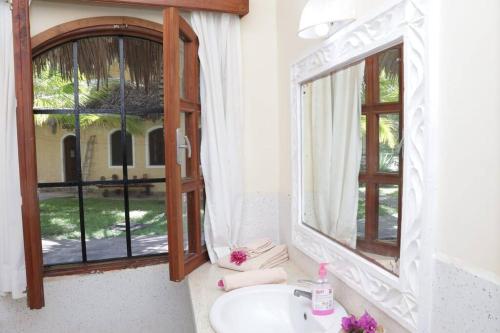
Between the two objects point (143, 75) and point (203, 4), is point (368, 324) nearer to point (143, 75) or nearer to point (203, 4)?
point (203, 4)

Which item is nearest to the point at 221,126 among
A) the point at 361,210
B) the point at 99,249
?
the point at 361,210

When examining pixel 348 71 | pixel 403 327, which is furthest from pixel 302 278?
pixel 348 71

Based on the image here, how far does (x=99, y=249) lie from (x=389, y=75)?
3612mm

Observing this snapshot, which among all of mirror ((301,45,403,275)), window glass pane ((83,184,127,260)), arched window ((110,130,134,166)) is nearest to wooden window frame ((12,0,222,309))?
arched window ((110,130,134,166))

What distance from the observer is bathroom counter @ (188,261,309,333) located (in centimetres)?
137

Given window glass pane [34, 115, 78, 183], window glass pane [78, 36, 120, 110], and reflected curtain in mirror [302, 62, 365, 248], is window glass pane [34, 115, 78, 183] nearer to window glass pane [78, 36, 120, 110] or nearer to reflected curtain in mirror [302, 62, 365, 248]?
window glass pane [78, 36, 120, 110]

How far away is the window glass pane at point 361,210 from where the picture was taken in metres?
1.24

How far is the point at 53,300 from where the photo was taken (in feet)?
6.23

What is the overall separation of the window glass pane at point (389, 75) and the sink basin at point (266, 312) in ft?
2.53

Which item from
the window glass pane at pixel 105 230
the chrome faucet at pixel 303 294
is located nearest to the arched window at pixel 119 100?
the chrome faucet at pixel 303 294

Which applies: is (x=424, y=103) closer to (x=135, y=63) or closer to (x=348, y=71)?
(x=348, y=71)

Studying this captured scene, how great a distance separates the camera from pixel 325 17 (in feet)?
4.20

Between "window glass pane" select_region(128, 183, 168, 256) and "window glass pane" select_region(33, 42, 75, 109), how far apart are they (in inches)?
26.4

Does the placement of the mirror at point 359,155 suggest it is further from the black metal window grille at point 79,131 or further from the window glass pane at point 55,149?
the window glass pane at point 55,149
